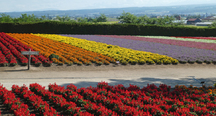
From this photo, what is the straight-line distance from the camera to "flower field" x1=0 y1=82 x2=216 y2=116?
6363mm

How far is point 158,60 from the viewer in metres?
14.8

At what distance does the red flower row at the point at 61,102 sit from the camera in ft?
20.7

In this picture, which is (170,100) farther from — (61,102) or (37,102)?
(37,102)

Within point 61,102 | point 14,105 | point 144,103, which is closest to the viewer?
point 14,105

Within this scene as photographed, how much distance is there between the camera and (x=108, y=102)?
7.06 m

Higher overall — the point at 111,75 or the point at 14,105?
the point at 14,105

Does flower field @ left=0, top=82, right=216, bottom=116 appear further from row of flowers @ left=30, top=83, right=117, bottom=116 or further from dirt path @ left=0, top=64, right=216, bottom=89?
dirt path @ left=0, top=64, right=216, bottom=89

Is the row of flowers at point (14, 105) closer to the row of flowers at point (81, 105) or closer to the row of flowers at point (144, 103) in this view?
the row of flowers at point (81, 105)

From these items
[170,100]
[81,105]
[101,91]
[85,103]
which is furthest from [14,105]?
[170,100]

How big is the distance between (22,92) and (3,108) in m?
0.99

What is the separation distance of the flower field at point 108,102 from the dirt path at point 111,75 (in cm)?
179

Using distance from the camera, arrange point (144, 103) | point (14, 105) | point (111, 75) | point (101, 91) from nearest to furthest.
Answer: point (14, 105) < point (144, 103) < point (101, 91) < point (111, 75)

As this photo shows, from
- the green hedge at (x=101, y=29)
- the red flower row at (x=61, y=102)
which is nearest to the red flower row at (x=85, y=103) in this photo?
the red flower row at (x=61, y=102)

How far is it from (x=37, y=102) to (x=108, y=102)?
215 centimetres
